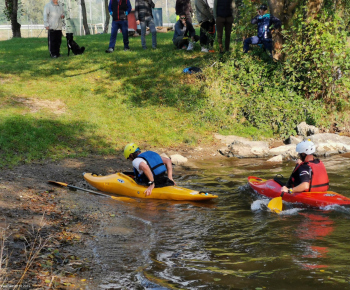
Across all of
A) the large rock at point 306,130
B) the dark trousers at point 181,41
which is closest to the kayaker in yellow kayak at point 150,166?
the large rock at point 306,130

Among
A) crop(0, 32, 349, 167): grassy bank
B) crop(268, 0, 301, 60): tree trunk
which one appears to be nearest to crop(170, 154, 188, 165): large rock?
crop(0, 32, 349, 167): grassy bank

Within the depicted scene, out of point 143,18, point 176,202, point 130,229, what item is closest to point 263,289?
point 130,229

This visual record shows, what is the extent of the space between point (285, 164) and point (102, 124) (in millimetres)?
5128

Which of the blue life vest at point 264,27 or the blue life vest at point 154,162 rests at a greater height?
the blue life vest at point 264,27

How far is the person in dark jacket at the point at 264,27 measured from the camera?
550 inches

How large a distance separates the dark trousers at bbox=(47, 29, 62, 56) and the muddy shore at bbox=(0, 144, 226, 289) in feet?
23.1

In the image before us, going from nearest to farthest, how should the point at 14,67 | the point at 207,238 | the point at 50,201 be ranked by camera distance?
the point at 207,238
the point at 50,201
the point at 14,67

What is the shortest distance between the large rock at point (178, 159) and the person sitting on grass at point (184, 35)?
6831mm

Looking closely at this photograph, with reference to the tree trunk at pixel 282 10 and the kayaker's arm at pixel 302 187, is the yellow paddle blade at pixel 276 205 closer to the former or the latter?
the kayaker's arm at pixel 302 187

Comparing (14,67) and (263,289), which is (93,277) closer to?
(263,289)

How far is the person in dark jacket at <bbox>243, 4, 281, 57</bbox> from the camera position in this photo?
14.0 meters

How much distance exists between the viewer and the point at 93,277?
4.61 meters

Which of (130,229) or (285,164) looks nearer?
(130,229)

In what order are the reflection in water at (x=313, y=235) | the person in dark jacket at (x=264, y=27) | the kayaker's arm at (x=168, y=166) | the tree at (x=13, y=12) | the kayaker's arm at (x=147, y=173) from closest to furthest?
the reflection in water at (x=313, y=235) → the kayaker's arm at (x=147, y=173) → the kayaker's arm at (x=168, y=166) → the person in dark jacket at (x=264, y=27) → the tree at (x=13, y=12)
